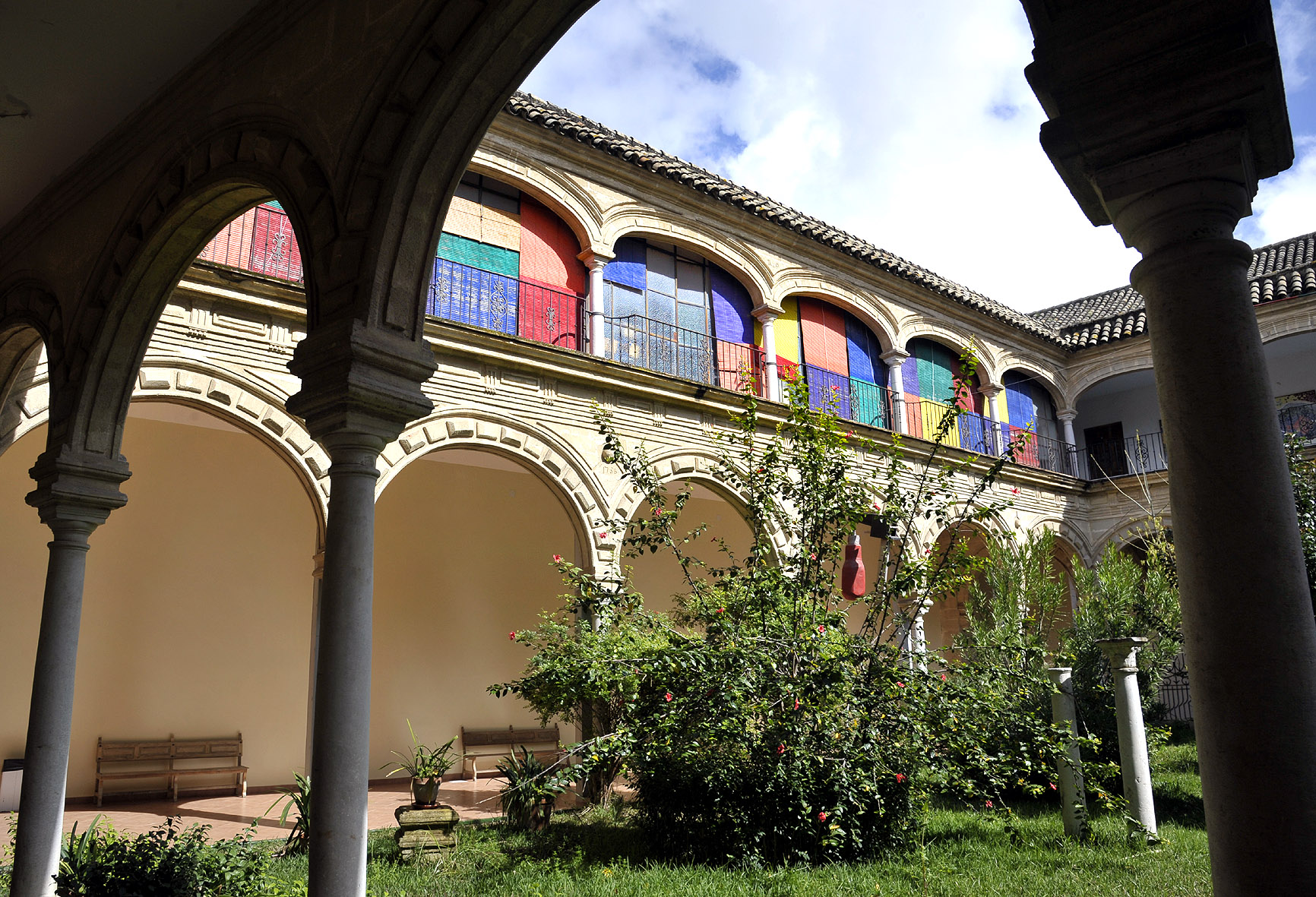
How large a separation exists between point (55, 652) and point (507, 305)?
6.50 m

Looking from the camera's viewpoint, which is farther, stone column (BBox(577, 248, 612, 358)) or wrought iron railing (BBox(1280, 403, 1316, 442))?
wrought iron railing (BBox(1280, 403, 1316, 442))

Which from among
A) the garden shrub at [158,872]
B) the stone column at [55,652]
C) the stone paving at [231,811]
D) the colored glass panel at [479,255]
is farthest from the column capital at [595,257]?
the garden shrub at [158,872]

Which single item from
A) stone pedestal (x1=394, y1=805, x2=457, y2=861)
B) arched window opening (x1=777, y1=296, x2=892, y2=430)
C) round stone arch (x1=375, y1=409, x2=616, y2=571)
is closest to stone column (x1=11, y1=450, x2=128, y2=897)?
stone pedestal (x1=394, y1=805, x2=457, y2=861)

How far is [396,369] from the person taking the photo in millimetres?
3541

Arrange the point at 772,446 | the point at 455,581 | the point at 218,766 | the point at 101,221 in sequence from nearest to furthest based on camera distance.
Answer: the point at 101,221, the point at 772,446, the point at 218,766, the point at 455,581

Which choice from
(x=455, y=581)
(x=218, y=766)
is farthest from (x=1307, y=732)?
(x=455, y=581)

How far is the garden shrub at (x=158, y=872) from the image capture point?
4.25 m

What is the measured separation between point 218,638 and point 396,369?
8.93 metres

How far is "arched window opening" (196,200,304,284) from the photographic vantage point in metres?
9.05

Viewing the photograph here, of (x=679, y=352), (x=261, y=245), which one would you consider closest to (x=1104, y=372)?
(x=679, y=352)

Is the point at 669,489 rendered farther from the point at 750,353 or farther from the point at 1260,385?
the point at 1260,385

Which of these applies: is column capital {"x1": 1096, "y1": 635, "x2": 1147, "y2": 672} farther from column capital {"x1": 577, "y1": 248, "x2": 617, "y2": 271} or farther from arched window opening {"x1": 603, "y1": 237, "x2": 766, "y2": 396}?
column capital {"x1": 577, "y1": 248, "x2": 617, "y2": 271}

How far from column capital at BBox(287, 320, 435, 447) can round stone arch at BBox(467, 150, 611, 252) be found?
297 inches

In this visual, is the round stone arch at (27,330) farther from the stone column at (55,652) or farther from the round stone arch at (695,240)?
the round stone arch at (695,240)
